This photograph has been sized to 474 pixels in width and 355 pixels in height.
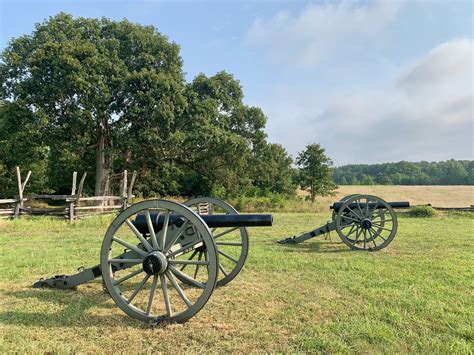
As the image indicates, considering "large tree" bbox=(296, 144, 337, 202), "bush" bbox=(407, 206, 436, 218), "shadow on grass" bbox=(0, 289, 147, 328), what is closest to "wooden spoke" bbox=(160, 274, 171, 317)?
"shadow on grass" bbox=(0, 289, 147, 328)

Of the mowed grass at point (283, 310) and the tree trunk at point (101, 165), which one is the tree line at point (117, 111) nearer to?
the tree trunk at point (101, 165)

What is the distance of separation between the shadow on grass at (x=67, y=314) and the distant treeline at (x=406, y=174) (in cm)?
7390

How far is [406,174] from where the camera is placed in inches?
3563

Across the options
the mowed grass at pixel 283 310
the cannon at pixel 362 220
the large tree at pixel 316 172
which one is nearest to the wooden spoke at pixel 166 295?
the mowed grass at pixel 283 310

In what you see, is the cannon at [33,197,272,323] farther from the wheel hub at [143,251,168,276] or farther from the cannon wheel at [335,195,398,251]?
the cannon wheel at [335,195,398,251]

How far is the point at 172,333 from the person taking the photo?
3734 millimetres

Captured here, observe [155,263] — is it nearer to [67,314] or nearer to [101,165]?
[67,314]

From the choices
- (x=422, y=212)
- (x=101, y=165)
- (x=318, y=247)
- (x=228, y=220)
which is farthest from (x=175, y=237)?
(x=101, y=165)

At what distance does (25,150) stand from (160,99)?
7.65 meters

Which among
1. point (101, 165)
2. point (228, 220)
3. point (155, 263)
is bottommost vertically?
point (155, 263)

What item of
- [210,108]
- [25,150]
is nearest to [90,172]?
[25,150]

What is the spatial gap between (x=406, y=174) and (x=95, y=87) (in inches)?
3423

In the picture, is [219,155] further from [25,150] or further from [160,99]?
[25,150]

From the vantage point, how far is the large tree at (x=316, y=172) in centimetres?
3209
